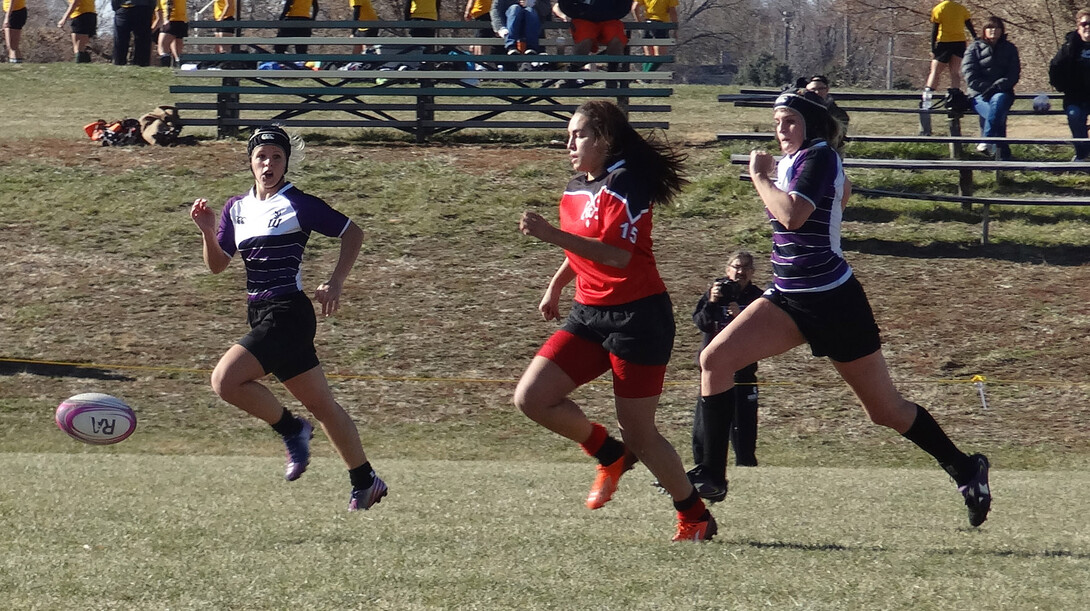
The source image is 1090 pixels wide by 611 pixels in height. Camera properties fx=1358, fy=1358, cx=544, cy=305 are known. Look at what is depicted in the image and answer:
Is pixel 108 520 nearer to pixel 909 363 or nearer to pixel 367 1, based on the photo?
pixel 909 363

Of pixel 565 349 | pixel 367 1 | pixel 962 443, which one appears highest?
pixel 367 1

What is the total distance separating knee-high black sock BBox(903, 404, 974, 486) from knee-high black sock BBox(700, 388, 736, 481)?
833 mm

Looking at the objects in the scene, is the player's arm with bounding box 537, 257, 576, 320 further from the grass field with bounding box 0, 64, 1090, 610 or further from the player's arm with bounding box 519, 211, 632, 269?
the grass field with bounding box 0, 64, 1090, 610

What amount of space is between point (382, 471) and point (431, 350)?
15.8 ft

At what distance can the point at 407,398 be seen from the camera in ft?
44.8

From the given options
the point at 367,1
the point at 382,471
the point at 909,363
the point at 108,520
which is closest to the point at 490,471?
the point at 382,471

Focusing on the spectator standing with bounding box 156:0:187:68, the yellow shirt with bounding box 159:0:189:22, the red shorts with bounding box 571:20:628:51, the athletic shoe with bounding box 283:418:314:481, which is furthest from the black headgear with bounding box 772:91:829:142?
the yellow shirt with bounding box 159:0:189:22

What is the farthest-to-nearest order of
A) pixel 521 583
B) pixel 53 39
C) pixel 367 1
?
pixel 53 39
pixel 367 1
pixel 521 583

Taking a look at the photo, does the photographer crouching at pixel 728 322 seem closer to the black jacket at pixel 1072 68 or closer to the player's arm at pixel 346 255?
the player's arm at pixel 346 255

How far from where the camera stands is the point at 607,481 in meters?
6.38

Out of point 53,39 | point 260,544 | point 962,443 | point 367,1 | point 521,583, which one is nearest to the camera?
point 521,583

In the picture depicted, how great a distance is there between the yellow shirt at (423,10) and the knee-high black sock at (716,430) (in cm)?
1629

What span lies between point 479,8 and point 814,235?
58.3 ft

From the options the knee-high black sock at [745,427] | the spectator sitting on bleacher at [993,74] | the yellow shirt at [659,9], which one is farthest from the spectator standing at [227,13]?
the knee-high black sock at [745,427]
